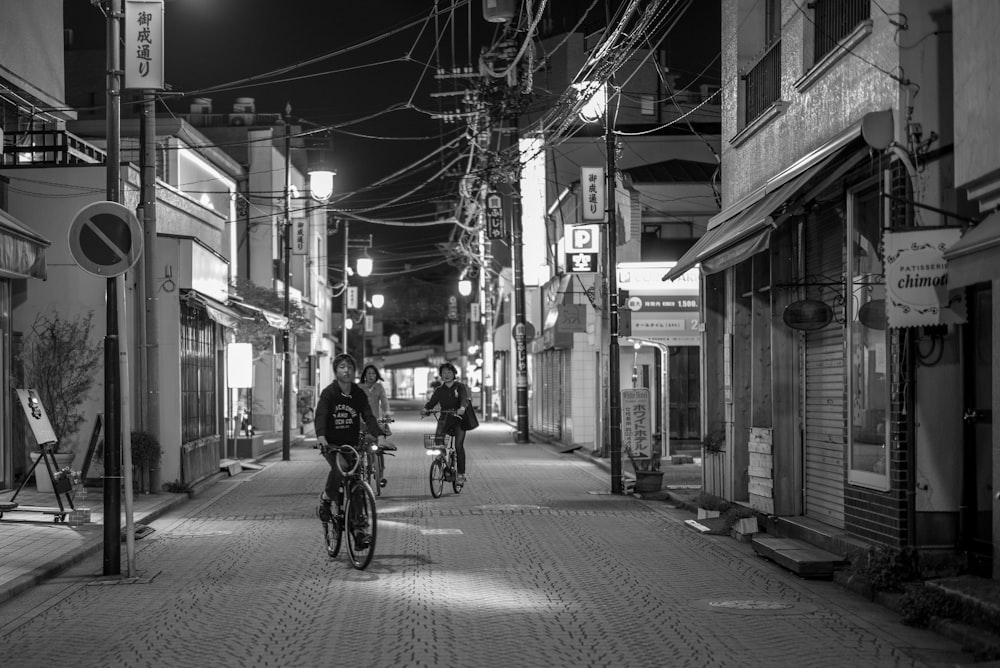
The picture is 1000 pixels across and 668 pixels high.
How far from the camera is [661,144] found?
137 ft

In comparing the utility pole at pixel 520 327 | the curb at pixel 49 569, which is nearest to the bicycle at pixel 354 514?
the curb at pixel 49 569

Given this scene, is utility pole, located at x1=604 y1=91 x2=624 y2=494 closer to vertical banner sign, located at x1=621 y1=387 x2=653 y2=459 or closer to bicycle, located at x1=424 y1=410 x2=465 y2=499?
vertical banner sign, located at x1=621 y1=387 x2=653 y2=459

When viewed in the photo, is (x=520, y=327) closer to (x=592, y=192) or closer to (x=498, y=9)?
(x=592, y=192)

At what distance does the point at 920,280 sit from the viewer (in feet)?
33.7

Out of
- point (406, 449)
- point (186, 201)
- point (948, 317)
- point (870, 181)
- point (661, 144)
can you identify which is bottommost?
point (406, 449)

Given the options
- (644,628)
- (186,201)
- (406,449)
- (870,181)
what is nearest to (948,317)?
(870,181)

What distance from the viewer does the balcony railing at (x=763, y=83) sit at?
16259 mm

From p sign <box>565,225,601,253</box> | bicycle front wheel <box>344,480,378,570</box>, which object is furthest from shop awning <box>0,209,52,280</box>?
p sign <box>565,225,601,253</box>

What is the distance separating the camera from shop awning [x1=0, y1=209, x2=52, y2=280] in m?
16.5

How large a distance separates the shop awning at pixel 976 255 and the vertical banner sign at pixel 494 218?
37245 mm

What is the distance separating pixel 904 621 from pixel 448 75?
25.8 m

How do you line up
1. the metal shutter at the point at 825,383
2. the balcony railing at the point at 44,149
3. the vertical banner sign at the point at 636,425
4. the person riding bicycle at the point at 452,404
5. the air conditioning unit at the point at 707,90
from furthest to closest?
the air conditioning unit at the point at 707,90 → the balcony railing at the point at 44,149 → the vertical banner sign at the point at 636,425 → the person riding bicycle at the point at 452,404 → the metal shutter at the point at 825,383

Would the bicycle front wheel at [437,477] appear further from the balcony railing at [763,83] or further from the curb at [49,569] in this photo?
the balcony railing at [763,83]

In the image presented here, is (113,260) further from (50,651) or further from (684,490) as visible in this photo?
(684,490)
